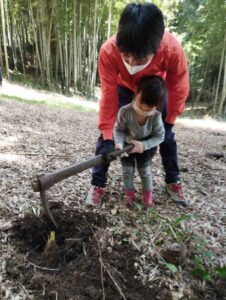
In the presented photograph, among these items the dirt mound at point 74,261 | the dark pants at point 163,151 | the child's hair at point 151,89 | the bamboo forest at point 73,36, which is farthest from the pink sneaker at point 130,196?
the bamboo forest at point 73,36

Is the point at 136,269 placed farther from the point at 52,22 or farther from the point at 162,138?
the point at 52,22

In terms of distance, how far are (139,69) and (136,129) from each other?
1.49 ft

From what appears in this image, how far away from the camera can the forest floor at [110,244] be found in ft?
6.21

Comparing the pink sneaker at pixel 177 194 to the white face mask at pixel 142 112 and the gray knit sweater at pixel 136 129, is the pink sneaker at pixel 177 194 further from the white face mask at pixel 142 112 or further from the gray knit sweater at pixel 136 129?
the white face mask at pixel 142 112

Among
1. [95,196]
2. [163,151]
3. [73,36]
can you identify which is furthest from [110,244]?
[73,36]

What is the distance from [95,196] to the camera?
271 centimetres

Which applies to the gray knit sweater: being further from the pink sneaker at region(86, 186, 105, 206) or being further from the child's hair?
the pink sneaker at region(86, 186, 105, 206)

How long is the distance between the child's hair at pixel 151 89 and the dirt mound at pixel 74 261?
868 millimetres

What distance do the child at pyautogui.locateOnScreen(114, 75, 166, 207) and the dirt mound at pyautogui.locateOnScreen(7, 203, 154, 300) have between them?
455 millimetres

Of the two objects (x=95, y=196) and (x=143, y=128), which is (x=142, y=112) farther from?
(x=95, y=196)

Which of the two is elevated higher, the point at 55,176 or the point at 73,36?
the point at 55,176

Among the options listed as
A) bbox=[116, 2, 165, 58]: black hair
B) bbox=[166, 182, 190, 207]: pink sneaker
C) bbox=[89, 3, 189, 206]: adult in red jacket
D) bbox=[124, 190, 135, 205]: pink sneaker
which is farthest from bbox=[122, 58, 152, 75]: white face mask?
bbox=[166, 182, 190, 207]: pink sneaker

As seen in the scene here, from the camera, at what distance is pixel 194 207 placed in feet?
9.40

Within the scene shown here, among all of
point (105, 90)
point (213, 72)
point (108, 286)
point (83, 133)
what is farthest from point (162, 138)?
point (213, 72)
